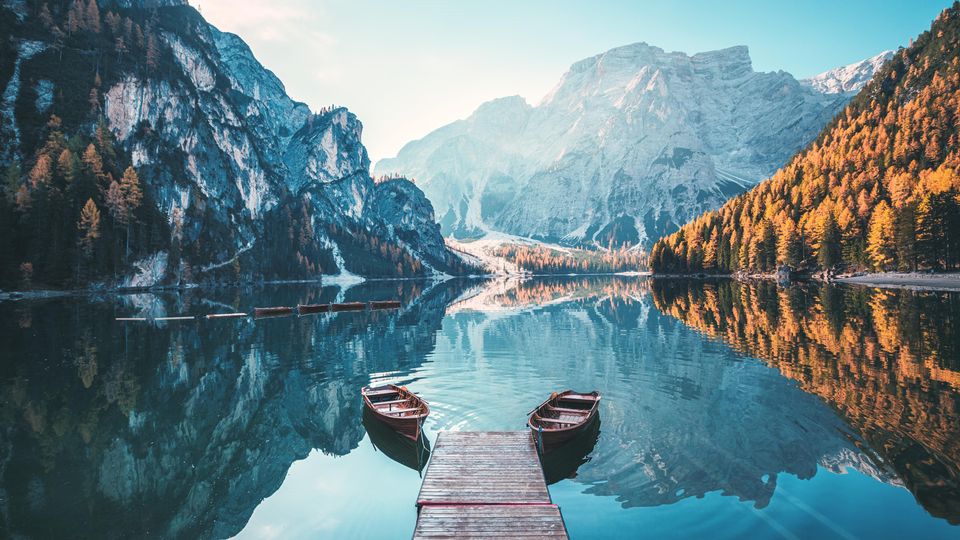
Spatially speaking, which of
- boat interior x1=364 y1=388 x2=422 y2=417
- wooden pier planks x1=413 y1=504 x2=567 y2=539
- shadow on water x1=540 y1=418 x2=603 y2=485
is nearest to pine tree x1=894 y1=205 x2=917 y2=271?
shadow on water x1=540 y1=418 x2=603 y2=485

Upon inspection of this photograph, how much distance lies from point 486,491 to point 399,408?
11.8m

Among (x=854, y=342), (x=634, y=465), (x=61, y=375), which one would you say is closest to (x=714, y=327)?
(x=854, y=342)

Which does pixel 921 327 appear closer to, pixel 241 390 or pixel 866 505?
pixel 866 505

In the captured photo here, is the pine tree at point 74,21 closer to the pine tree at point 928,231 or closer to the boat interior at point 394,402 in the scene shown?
the boat interior at point 394,402

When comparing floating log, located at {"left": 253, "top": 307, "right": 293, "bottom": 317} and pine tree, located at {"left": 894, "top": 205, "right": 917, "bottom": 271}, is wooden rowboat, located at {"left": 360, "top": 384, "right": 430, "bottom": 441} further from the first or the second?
pine tree, located at {"left": 894, "top": 205, "right": 917, "bottom": 271}

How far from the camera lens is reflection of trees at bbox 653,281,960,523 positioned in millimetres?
20172

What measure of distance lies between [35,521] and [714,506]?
80.5ft

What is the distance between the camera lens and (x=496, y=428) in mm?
27125

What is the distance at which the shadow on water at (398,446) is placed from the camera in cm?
2319

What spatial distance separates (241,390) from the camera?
36062mm

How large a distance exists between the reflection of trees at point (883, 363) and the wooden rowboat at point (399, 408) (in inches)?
818

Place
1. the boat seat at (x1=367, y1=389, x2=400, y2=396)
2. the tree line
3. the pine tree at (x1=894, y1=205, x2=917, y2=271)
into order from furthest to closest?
the tree line < the pine tree at (x1=894, y1=205, x2=917, y2=271) < the boat seat at (x1=367, y1=389, x2=400, y2=396)

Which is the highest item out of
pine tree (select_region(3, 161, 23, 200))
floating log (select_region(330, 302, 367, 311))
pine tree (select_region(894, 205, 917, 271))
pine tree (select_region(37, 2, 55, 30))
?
pine tree (select_region(37, 2, 55, 30))

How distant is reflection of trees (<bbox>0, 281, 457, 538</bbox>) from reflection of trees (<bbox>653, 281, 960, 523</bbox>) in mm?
26599
